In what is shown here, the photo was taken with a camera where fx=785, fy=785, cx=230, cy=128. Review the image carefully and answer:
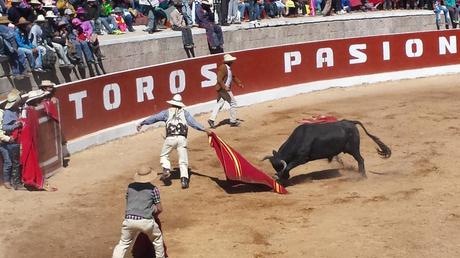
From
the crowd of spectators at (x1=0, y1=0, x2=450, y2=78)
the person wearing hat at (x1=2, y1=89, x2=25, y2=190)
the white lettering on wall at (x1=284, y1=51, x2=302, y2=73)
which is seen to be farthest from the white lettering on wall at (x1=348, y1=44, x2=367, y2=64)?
the person wearing hat at (x1=2, y1=89, x2=25, y2=190)

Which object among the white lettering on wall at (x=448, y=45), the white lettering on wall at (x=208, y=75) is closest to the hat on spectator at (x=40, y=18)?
the white lettering on wall at (x=208, y=75)

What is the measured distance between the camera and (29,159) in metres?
14.0

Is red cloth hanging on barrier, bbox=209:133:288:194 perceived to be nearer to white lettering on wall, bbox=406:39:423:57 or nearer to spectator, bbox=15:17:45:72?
spectator, bbox=15:17:45:72

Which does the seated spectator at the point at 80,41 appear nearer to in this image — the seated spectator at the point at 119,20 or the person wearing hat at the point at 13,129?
the seated spectator at the point at 119,20

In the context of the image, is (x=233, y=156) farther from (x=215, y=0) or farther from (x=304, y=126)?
(x=215, y=0)

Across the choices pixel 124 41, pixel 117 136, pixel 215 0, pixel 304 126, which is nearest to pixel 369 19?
pixel 215 0

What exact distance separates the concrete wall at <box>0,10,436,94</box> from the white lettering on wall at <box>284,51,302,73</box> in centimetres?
190

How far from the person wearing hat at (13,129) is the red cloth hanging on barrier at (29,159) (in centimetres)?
10

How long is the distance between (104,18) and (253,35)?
17.1ft

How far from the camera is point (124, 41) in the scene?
69.8ft

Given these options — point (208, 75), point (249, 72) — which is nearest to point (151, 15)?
point (208, 75)

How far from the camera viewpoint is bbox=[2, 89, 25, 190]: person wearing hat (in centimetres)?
1376

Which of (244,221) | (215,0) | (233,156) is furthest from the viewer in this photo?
(215,0)

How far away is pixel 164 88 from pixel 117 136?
7.53ft
